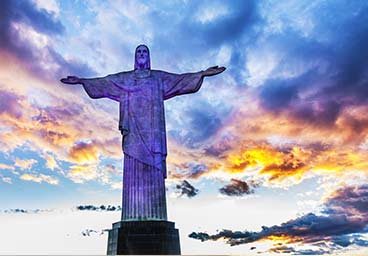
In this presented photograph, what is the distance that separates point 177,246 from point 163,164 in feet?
8.78

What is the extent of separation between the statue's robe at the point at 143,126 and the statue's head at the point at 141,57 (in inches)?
10.0

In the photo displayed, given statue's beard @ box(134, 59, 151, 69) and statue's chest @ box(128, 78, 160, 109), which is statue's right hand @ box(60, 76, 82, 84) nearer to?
statue's chest @ box(128, 78, 160, 109)

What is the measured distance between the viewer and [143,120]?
537 inches

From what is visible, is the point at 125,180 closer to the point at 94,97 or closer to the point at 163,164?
the point at 163,164

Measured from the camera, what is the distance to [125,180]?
43.0 feet

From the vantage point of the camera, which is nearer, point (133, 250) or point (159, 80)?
point (133, 250)

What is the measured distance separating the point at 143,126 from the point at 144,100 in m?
0.99

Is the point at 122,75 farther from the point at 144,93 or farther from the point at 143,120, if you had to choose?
the point at 143,120

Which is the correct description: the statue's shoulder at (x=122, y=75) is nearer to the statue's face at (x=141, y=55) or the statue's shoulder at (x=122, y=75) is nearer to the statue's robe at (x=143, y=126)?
the statue's robe at (x=143, y=126)

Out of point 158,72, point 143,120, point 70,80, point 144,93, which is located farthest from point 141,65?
point 70,80

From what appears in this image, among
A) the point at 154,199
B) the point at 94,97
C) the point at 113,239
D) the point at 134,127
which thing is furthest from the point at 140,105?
the point at 113,239

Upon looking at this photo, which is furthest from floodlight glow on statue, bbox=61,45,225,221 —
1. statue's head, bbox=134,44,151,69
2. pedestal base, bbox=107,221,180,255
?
pedestal base, bbox=107,221,180,255

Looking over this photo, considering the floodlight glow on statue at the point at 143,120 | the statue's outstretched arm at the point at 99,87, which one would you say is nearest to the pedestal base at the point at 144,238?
the floodlight glow on statue at the point at 143,120

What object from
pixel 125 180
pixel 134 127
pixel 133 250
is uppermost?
pixel 134 127
